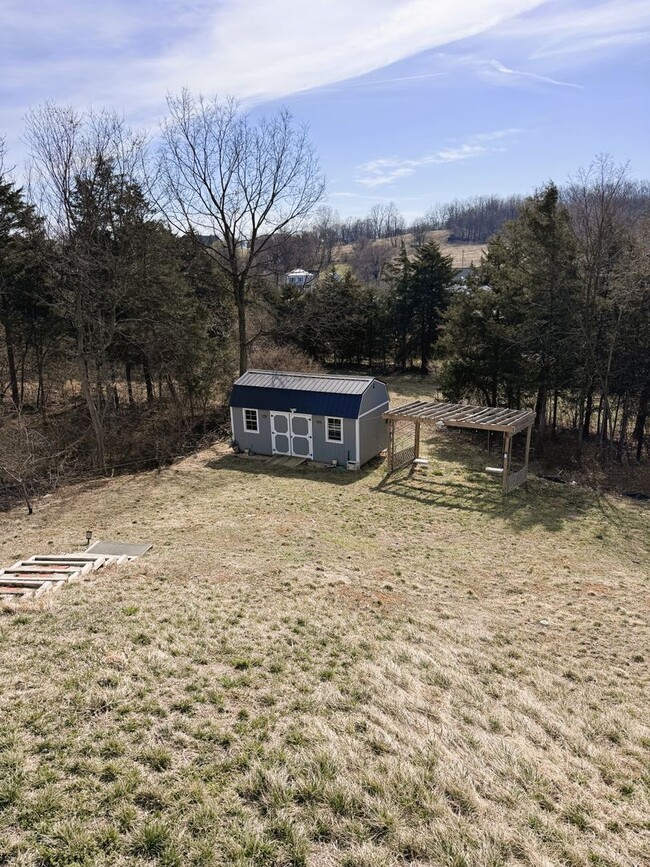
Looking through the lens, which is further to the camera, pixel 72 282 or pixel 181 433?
pixel 181 433

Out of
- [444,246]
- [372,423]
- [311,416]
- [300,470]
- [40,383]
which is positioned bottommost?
[300,470]

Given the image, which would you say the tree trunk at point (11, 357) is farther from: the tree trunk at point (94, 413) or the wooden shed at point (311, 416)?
the wooden shed at point (311, 416)

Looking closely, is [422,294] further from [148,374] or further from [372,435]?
[372,435]

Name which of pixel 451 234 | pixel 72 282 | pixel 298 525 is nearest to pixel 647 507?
pixel 298 525

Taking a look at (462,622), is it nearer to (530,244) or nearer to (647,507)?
(647,507)

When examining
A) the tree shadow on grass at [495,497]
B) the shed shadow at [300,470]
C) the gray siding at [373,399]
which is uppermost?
the gray siding at [373,399]

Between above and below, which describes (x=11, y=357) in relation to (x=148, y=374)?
above

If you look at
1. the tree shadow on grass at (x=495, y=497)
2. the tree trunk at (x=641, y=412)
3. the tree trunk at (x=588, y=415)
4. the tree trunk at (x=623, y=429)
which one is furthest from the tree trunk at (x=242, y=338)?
the tree trunk at (x=641, y=412)

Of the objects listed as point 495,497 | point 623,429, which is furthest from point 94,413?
point 623,429
